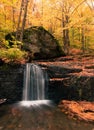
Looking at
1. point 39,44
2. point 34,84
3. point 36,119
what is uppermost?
point 39,44

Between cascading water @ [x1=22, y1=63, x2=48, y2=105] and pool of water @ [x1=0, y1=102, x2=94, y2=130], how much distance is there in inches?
47.3

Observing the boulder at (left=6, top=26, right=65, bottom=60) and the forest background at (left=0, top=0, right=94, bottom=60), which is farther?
the boulder at (left=6, top=26, right=65, bottom=60)

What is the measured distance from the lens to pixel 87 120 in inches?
313

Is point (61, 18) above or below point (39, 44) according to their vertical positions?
above

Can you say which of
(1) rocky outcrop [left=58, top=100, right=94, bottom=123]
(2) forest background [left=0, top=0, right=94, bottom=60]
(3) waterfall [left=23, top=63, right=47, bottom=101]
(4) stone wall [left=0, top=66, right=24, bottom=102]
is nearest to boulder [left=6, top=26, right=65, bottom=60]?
(2) forest background [left=0, top=0, right=94, bottom=60]

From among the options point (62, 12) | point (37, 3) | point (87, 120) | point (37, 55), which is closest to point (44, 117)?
point (87, 120)

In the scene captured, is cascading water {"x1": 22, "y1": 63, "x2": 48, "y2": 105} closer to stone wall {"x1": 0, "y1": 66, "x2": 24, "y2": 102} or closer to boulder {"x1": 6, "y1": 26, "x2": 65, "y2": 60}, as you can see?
stone wall {"x1": 0, "y1": 66, "x2": 24, "y2": 102}

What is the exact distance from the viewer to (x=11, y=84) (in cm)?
1118

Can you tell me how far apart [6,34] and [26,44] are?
1525 mm

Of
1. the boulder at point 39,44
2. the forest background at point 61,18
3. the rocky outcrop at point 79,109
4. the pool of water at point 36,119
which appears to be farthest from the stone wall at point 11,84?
the boulder at point 39,44

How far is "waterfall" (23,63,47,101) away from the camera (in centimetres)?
1116

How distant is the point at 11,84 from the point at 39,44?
531cm

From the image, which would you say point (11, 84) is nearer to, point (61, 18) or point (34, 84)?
point (34, 84)

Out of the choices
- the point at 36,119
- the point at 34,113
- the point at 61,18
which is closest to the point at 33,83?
the point at 34,113
